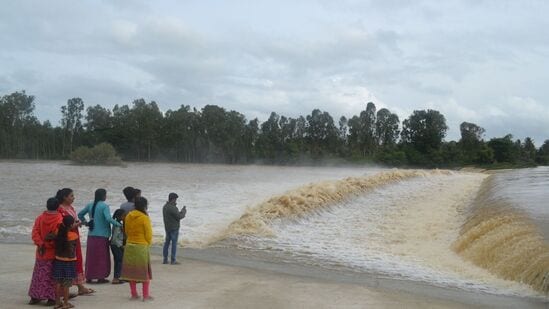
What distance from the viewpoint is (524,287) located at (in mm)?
10906

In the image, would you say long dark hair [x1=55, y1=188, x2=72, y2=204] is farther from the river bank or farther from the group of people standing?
the river bank

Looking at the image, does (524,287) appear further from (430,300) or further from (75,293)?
(75,293)

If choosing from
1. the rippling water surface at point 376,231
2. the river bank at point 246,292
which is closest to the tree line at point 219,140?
the rippling water surface at point 376,231

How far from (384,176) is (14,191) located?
25654 millimetres

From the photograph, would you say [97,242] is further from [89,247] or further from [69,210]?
[69,210]

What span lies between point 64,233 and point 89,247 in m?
1.86

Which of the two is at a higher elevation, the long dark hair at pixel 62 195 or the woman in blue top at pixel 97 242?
the long dark hair at pixel 62 195

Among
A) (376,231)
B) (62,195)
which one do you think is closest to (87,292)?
(62,195)

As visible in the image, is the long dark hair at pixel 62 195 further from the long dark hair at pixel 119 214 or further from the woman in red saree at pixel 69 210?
the long dark hair at pixel 119 214

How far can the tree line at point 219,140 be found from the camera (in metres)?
110

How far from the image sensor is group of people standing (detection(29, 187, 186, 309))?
7.52 metres

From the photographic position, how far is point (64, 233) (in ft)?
24.6

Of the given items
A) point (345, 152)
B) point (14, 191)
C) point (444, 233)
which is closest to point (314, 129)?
point (345, 152)

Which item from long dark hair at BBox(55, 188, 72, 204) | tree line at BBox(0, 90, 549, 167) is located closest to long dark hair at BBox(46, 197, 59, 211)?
long dark hair at BBox(55, 188, 72, 204)
